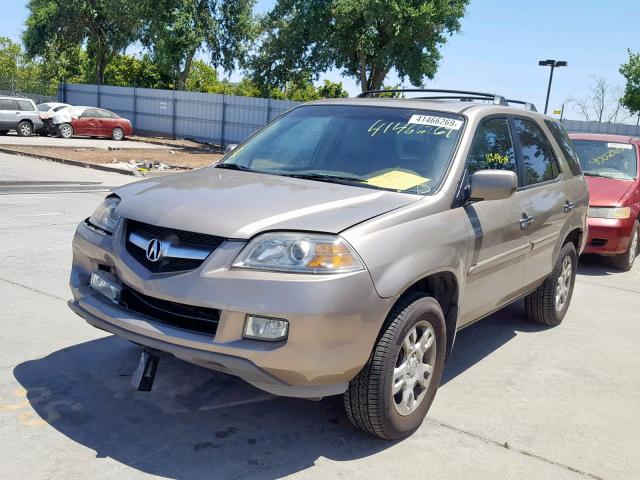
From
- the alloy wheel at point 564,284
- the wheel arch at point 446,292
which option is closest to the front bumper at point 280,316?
the wheel arch at point 446,292

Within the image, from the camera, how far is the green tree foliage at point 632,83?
39562mm

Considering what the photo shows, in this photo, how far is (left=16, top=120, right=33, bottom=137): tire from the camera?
27.2 m

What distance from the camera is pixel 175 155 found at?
24.1 meters

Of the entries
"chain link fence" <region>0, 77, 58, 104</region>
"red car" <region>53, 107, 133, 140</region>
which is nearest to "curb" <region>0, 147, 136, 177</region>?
"red car" <region>53, 107, 133, 140</region>

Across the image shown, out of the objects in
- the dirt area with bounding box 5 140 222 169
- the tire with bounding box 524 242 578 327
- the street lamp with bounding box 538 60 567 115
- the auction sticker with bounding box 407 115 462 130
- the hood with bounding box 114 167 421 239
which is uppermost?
the street lamp with bounding box 538 60 567 115

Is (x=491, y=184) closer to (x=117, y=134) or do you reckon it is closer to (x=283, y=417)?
(x=283, y=417)

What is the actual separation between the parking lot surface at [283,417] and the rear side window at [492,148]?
1.43m

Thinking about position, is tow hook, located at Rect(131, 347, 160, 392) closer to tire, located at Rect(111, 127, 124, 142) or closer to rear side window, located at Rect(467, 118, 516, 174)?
rear side window, located at Rect(467, 118, 516, 174)

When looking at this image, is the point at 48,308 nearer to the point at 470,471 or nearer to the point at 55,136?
the point at 470,471

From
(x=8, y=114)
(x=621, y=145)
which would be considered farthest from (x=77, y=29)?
(x=621, y=145)

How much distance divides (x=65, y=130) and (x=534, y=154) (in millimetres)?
26424

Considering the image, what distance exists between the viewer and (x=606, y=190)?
8.93m

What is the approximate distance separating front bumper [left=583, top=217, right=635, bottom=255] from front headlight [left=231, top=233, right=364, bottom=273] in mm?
6264

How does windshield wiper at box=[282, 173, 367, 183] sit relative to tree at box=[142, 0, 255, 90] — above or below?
below
